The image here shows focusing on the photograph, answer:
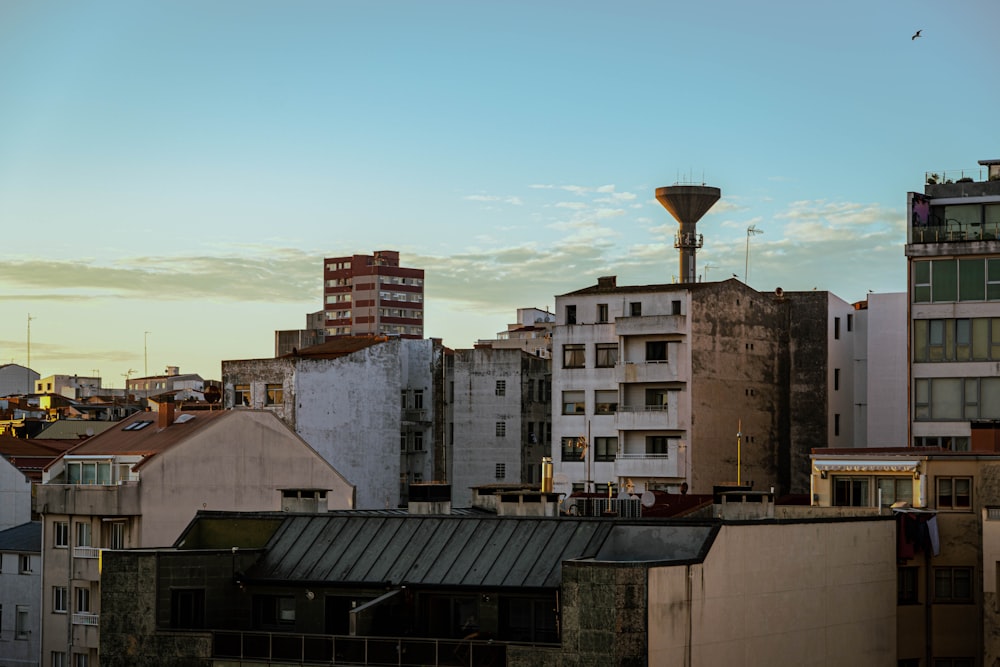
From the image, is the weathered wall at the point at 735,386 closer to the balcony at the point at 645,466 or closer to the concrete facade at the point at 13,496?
the balcony at the point at 645,466

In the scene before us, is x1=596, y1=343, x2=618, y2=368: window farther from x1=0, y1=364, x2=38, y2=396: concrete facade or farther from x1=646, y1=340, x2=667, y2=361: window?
x1=0, y1=364, x2=38, y2=396: concrete facade

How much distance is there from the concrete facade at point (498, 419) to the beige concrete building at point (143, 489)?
83.9 feet

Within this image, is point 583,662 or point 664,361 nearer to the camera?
point 583,662

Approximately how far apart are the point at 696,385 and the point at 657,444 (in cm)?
402

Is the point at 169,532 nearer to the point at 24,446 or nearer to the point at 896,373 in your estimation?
the point at 24,446

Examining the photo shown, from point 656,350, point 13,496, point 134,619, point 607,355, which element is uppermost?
point 656,350

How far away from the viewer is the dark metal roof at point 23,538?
3457 inches

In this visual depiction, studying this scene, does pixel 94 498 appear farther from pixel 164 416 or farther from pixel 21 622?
pixel 21 622

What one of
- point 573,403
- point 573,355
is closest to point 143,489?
point 573,403

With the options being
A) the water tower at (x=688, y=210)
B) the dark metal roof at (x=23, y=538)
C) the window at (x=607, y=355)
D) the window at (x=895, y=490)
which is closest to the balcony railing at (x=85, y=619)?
the dark metal roof at (x=23, y=538)

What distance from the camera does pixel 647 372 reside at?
3944 inches

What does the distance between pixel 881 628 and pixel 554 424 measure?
46.0 meters

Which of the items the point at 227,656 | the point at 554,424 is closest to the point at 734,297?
the point at 554,424

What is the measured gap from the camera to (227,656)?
53.2m
